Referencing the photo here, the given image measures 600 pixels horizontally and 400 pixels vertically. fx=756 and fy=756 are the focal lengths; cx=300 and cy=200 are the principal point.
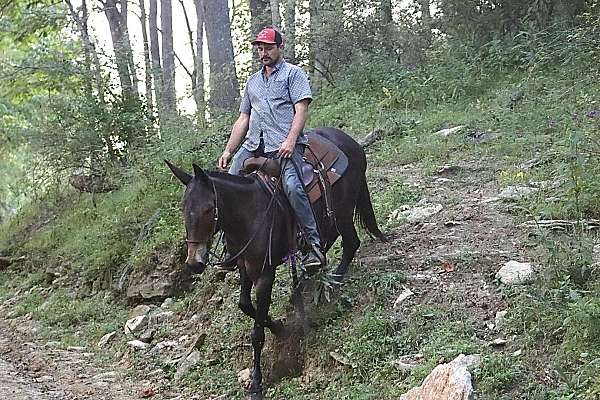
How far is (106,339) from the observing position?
8789 millimetres

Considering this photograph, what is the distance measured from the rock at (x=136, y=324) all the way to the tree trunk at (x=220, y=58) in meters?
6.01

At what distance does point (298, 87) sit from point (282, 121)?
0.32m

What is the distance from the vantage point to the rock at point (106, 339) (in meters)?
8.73

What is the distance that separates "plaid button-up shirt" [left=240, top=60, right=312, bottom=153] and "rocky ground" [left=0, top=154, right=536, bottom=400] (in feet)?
5.36

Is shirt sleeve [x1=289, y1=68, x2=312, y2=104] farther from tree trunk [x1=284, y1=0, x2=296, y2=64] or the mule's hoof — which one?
tree trunk [x1=284, y1=0, x2=296, y2=64]

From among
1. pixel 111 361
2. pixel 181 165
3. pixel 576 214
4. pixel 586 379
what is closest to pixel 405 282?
pixel 576 214

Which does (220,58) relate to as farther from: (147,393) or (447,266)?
(447,266)

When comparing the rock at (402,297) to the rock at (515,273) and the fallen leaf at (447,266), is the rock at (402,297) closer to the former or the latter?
the fallen leaf at (447,266)

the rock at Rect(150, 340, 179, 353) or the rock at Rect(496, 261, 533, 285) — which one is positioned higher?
the rock at Rect(496, 261, 533, 285)

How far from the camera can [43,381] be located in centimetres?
729

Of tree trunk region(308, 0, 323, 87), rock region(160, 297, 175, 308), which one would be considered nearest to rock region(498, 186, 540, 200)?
rock region(160, 297, 175, 308)

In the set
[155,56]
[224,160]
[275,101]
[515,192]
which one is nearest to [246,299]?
[224,160]

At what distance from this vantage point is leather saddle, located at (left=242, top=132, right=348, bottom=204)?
6.27 meters

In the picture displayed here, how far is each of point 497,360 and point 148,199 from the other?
7768 mm
